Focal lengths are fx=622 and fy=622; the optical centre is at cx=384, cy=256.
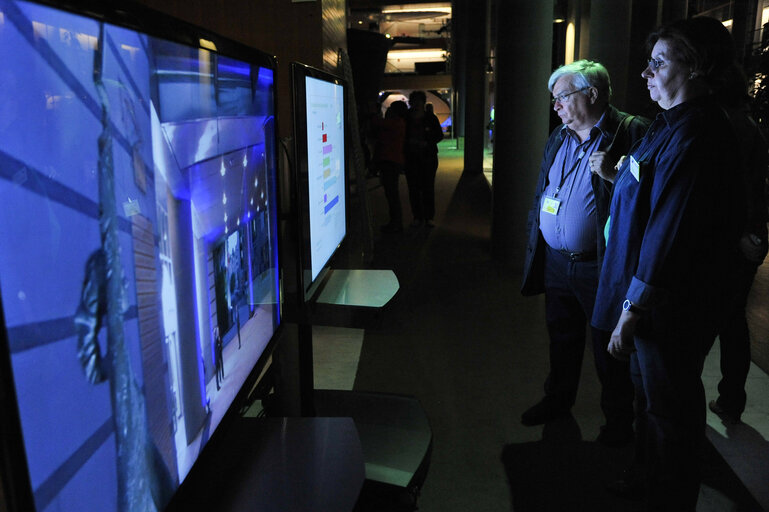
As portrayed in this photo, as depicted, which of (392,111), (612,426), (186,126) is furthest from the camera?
(392,111)

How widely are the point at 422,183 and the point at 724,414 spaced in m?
5.00

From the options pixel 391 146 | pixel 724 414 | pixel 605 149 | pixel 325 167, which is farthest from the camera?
pixel 391 146

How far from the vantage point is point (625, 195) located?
1.96 meters

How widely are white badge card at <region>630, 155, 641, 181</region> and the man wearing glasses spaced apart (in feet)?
1.21

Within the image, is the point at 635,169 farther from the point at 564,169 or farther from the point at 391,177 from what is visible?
the point at 391,177

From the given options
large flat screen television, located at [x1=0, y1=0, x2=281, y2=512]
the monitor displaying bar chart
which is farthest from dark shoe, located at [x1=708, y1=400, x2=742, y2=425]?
large flat screen television, located at [x1=0, y1=0, x2=281, y2=512]

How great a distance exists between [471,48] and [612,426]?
526 inches

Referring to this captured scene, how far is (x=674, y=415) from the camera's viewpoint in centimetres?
191

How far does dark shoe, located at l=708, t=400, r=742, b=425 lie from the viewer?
113 inches

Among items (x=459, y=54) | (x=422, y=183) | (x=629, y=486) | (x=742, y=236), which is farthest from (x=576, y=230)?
(x=459, y=54)

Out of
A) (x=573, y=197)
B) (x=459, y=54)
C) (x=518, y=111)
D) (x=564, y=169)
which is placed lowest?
(x=573, y=197)

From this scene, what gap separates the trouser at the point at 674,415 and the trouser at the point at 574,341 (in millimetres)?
590

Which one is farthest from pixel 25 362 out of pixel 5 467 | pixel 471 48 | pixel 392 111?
pixel 471 48

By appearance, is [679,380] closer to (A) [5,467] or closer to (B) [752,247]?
(B) [752,247]
